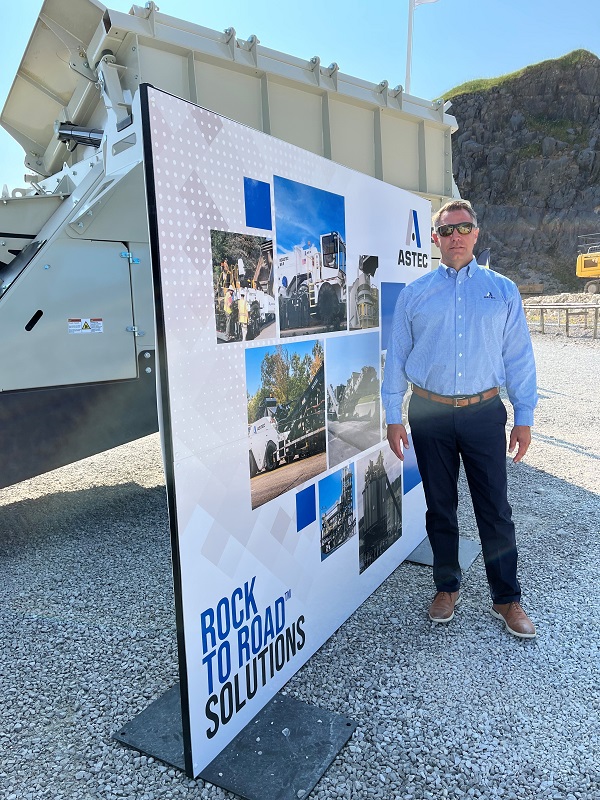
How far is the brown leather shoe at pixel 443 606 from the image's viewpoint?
127 inches

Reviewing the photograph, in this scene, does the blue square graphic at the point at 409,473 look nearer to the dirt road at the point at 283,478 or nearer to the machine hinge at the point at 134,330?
the dirt road at the point at 283,478

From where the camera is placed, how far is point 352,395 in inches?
128

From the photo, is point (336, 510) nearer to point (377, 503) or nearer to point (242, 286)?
point (377, 503)

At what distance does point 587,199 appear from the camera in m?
49.8

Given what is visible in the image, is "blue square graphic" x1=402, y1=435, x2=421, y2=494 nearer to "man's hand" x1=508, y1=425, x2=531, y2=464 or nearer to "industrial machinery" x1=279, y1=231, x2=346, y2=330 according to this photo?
"man's hand" x1=508, y1=425, x2=531, y2=464

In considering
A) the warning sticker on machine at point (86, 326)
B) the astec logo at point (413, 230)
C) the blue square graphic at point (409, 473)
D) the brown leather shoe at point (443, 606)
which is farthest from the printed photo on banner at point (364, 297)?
the warning sticker on machine at point (86, 326)

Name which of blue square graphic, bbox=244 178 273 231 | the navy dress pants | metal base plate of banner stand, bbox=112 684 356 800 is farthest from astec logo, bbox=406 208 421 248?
metal base plate of banner stand, bbox=112 684 356 800

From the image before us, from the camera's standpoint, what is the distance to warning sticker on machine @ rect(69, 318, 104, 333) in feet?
13.0

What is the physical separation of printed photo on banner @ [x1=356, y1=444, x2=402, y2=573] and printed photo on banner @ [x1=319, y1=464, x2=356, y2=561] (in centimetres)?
11

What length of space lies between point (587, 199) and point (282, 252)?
5604 cm

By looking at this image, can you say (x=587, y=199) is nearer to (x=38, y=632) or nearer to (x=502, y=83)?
(x=502, y=83)

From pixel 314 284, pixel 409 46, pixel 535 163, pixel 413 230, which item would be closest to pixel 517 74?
pixel 535 163

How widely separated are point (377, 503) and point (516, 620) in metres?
1.00

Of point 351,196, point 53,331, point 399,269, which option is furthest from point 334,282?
point 53,331
